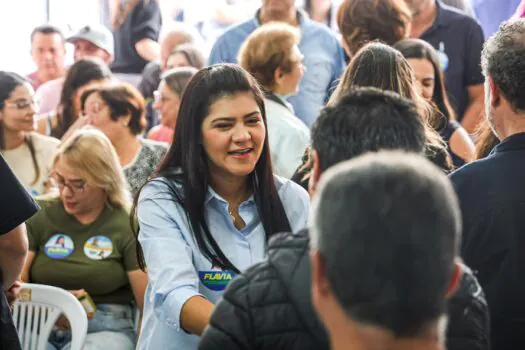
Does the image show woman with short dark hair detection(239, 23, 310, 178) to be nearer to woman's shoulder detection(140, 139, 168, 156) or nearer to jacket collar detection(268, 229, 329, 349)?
woman's shoulder detection(140, 139, 168, 156)

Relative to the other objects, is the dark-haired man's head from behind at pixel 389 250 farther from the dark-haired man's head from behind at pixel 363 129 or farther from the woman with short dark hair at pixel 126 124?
the woman with short dark hair at pixel 126 124

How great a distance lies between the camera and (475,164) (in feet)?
9.07

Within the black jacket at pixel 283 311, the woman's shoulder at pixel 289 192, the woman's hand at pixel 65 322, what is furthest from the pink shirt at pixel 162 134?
the black jacket at pixel 283 311

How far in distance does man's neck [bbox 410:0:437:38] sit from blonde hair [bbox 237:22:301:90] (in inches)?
44.6

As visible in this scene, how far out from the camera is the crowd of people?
4.63ft

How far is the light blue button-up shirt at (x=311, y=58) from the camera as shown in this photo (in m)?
5.90

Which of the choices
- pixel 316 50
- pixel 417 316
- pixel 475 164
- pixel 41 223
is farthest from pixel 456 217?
pixel 316 50

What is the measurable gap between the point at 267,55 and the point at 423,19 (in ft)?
4.41

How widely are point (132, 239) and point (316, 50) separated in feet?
5.97

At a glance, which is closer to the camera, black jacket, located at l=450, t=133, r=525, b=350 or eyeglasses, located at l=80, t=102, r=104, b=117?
black jacket, located at l=450, t=133, r=525, b=350

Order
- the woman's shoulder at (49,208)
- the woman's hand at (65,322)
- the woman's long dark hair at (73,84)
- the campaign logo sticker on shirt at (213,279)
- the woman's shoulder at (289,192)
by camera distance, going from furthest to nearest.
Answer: the woman's long dark hair at (73,84), the woman's shoulder at (49,208), the woman's hand at (65,322), the woman's shoulder at (289,192), the campaign logo sticker on shirt at (213,279)

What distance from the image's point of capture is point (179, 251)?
2.87 metres

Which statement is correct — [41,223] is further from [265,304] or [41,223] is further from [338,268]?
[338,268]

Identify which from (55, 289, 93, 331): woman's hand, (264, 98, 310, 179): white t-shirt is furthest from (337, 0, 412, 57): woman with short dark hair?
(55, 289, 93, 331): woman's hand
